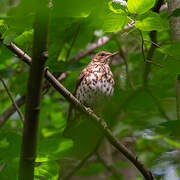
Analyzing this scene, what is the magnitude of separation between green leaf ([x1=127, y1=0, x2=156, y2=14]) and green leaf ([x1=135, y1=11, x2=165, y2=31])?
0.07 meters

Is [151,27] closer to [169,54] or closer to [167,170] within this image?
[169,54]

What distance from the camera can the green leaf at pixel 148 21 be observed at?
1.95 metres

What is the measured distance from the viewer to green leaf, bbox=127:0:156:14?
1846 millimetres

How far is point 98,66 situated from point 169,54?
6.75 ft

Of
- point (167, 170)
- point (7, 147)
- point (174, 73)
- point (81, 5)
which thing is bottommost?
point (167, 170)

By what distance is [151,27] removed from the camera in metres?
1.98

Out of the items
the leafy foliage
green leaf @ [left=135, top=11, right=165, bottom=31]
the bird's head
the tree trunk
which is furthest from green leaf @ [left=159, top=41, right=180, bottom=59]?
the bird's head

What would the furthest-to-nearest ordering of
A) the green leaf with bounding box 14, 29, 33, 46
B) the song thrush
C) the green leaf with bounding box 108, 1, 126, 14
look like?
the song thrush, the green leaf with bounding box 14, 29, 33, 46, the green leaf with bounding box 108, 1, 126, 14

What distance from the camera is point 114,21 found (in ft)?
6.61

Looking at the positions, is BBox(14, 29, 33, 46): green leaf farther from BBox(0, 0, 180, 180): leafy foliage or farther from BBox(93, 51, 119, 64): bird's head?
BBox(93, 51, 119, 64): bird's head

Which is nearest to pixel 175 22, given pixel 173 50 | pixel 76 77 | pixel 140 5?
pixel 173 50

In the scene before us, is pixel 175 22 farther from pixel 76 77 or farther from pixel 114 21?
pixel 76 77

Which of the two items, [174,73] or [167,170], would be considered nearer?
[174,73]

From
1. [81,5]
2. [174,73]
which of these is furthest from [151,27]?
[81,5]
